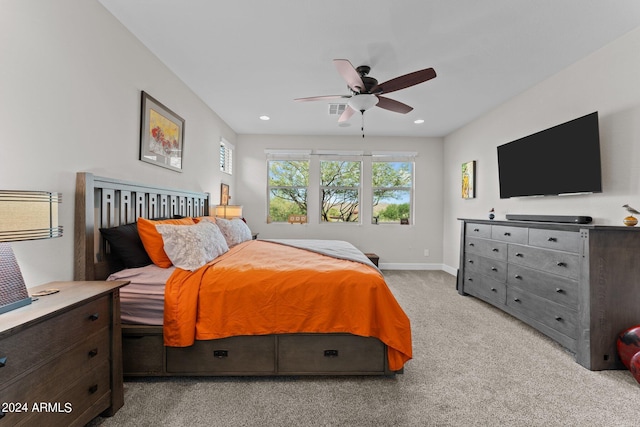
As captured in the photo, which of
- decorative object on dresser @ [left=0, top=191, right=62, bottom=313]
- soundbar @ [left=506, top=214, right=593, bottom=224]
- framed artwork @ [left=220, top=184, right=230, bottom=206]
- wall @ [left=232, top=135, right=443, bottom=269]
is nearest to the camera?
decorative object on dresser @ [left=0, top=191, right=62, bottom=313]

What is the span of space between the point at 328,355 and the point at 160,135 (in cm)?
256

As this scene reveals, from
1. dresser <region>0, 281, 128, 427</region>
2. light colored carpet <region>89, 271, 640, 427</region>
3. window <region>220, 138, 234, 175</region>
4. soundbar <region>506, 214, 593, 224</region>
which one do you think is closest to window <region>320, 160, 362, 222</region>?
window <region>220, 138, 234, 175</region>

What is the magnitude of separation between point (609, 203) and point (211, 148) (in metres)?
4.53

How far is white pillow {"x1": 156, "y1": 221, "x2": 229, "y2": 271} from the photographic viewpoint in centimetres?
199

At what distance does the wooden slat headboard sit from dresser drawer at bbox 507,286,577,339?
11.9 ft

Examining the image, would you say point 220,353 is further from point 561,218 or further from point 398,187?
point 398,187

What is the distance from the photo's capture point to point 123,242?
79.2 inches

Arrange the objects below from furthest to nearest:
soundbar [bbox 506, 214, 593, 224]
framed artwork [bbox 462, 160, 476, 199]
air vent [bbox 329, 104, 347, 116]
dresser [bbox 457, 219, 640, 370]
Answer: framed artwork [bbox 462, 160, 476, 199] < air vent [bbox 329, 104, 347, 116] < soundbar [bbox 506, 214, 593, 224] < dresser [bbox 457, 219, 640, 370]

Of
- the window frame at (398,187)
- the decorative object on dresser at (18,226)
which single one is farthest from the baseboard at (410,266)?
the decorative object on dresser at (18,226)

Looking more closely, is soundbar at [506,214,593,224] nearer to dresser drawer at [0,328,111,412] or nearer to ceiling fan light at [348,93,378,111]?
ceiling fan light at [348,93,378,111]

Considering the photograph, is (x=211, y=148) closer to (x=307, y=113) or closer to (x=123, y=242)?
(x=307, y=113)

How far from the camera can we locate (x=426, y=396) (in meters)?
1.77

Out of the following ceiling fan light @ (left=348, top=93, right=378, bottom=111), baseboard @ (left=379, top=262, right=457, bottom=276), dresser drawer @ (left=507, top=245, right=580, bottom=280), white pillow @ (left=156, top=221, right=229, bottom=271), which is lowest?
baseboard @ (left=379, top=262, right=457, bottom=276)

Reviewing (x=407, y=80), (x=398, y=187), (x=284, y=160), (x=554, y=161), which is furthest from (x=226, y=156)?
(x=554, y=161)
